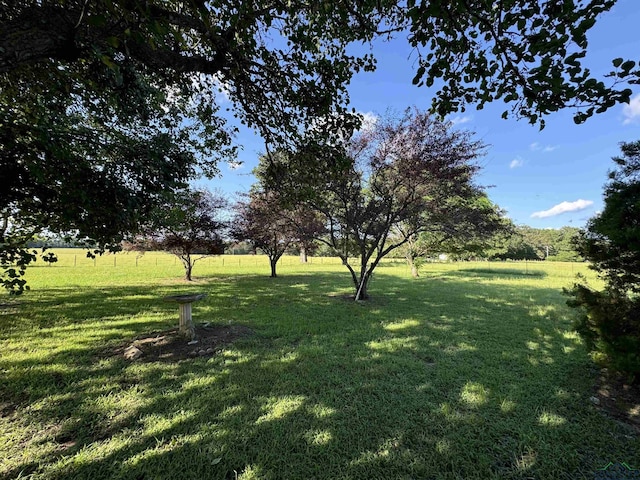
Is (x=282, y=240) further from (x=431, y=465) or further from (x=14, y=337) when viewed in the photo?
(x=431, y=465)

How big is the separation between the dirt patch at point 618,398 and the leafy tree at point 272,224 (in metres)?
4.71

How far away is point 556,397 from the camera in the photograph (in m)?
2.94

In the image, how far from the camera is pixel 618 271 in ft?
9.96

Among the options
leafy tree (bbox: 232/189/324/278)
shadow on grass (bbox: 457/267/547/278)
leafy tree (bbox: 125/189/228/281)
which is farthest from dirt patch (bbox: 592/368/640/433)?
shadow on grass (bbox: 457/267/547/278)

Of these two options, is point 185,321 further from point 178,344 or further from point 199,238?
point 199,238

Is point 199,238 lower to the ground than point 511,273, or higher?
higher

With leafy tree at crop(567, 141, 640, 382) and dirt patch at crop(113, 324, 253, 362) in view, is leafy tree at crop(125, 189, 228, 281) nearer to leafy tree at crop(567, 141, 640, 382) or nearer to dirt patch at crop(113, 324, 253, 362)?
dirt patch at crop(113, 324, 253, 362)

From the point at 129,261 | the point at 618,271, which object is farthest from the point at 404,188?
the point at 129,261

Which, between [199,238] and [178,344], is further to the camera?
[199,238]

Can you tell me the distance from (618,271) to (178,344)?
5978 millimetres

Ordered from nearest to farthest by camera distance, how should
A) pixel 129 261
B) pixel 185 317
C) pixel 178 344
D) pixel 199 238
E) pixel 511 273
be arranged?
→ pixel 178 344 → pixel 185 317 → pixel 199 238 → pixel 511 273 → pixel 129 261

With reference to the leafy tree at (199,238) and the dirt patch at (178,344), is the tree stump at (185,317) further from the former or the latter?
the leafy tree at (199,238)

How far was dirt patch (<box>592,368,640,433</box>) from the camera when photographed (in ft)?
8.51

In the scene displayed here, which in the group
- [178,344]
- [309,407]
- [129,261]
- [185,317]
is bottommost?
[309,407]
